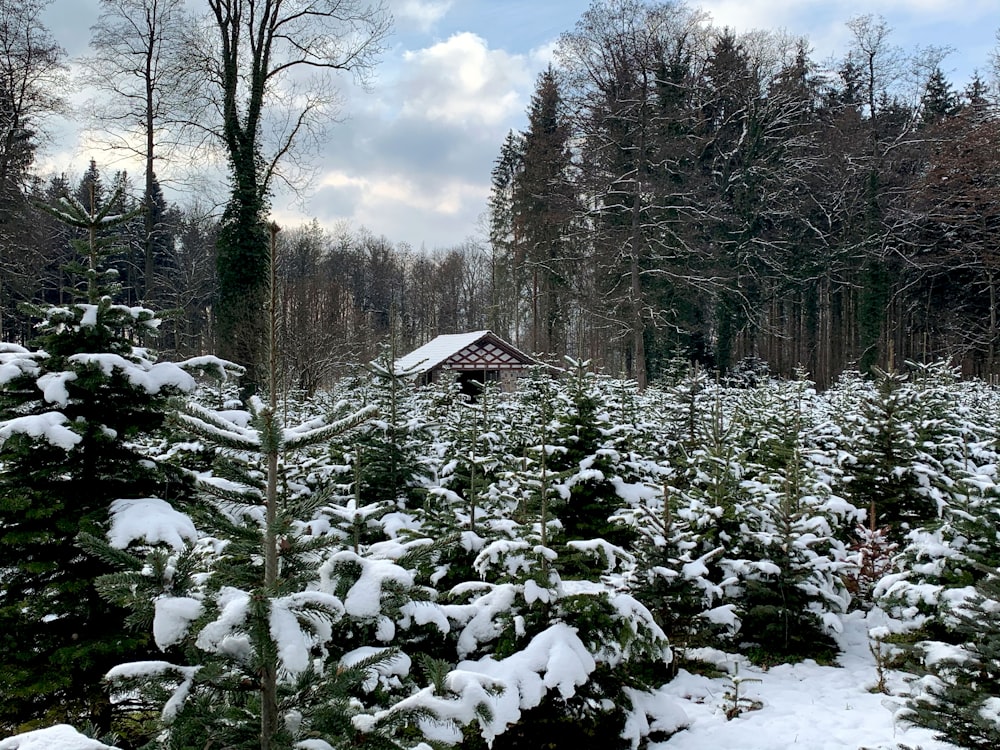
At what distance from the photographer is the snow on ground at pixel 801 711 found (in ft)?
14.3

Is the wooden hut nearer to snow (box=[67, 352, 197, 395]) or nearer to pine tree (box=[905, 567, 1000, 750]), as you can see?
snow (box=[67, 352, 197, 395])

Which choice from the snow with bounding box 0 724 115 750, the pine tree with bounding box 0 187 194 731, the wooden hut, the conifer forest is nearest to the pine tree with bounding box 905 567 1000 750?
the conifer forest

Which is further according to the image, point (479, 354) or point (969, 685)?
point (479, 354)

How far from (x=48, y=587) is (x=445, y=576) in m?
2.90

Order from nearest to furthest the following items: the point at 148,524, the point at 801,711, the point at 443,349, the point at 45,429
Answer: the point at 148,524
the point at 45,429
the point at 801,711
the point at 443,349

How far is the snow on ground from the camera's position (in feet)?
14.3

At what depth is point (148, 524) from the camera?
392 centimetres

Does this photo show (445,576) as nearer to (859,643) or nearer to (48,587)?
(48,587)

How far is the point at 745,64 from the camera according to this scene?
30391mm

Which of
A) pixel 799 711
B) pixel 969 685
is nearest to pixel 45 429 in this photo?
pixel 969 685

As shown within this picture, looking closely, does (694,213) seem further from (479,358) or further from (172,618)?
(172,618)

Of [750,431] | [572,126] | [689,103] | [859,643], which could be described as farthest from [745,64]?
[859,643]

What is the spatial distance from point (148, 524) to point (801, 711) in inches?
195

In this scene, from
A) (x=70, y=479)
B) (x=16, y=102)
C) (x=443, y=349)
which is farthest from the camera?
(x=443, y=349)
